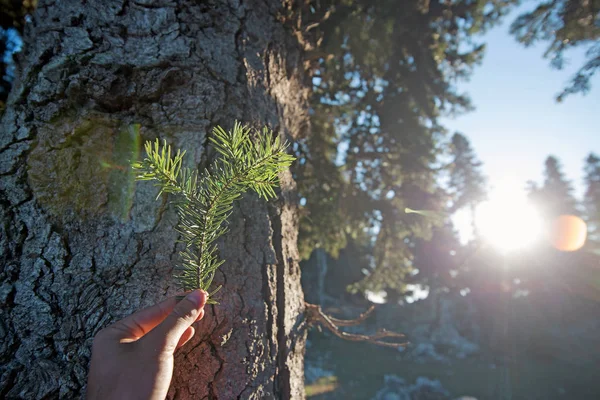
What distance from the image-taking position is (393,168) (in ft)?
17.6

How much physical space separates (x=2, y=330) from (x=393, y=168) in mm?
4994

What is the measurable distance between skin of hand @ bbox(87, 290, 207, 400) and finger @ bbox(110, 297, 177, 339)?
13mm

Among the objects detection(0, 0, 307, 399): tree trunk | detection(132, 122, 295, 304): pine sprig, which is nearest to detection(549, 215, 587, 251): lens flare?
detection(0, 0, 307, 399): tree trunk

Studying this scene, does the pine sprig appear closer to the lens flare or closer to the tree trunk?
the tree trunk

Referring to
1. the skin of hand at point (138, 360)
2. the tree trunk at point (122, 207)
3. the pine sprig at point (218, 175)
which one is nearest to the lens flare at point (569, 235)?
the tree trunk at point (122, 207)

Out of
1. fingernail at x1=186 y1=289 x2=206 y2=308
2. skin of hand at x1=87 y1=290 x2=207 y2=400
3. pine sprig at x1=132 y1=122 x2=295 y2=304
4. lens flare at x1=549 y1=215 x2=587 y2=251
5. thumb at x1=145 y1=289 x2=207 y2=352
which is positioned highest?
lens flare at x1=549 y1=215 x2=587 y2=251

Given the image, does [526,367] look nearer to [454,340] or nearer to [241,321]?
[454,340]

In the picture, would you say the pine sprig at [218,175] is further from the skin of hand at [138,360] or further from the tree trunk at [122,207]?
the tree trunk at [122,207]

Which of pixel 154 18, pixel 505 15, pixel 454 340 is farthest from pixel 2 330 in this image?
pixel 454 340

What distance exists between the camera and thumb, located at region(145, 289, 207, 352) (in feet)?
3.10

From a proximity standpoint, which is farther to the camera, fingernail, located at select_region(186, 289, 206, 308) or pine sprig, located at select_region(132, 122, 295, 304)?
fingernail, located at select_region(186, 289, 206, 308)

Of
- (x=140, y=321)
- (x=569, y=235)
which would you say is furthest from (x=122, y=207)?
(x=569, y=235)

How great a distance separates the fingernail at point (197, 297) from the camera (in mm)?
1012

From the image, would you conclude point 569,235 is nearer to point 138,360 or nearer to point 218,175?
point 218,175
